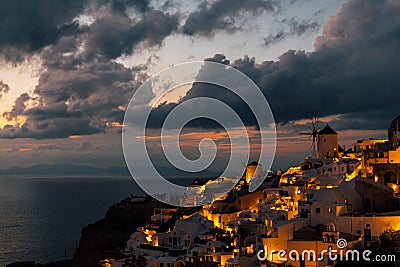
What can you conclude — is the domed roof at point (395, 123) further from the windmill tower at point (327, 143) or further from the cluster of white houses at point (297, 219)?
the windmill tower at point (327, 143)

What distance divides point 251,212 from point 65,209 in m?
116

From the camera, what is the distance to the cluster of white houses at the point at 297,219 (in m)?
27.1

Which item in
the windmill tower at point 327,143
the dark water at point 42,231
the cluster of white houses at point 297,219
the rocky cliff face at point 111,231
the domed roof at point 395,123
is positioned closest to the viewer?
the cluster of white houses at point 297,219

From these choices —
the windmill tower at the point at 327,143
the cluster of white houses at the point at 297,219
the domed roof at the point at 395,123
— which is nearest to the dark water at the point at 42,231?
the cluster of white houses at the point at 297,219

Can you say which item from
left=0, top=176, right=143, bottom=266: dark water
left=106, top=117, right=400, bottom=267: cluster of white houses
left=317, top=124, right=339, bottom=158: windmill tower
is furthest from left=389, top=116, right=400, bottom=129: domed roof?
left=0, top=176, right=143, bottom=266: dark water

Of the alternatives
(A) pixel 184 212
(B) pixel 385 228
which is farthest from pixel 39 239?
(B) pixel 385 228

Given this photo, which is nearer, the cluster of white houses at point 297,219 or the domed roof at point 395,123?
the cluster of white houses at point 297,219

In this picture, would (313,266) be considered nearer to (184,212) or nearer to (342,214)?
(342,214)

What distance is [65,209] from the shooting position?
481ft

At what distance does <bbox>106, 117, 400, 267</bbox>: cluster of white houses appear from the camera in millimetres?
27141

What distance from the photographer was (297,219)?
29516mm

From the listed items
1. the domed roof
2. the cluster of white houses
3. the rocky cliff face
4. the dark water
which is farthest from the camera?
the dark water

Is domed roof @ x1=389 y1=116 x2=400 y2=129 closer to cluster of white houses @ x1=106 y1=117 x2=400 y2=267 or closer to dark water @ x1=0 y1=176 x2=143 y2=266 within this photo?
cluster of white houses @ x1=106 y1=117 x2=400 y2=267

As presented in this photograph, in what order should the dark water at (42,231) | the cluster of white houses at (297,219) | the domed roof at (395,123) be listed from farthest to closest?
the dark water at (42,231) → the domed roof at (395,123) → the cluster of white houses at (297,219)
